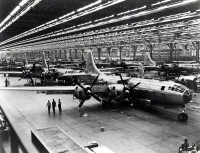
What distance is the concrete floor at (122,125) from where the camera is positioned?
1645 cm

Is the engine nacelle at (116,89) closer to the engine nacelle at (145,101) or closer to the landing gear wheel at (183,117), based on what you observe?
the engine nacelle at (145,101)

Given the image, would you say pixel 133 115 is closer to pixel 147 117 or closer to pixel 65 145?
pixel 147 117

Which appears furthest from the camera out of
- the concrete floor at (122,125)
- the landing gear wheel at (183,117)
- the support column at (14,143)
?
the landing gear wheel at (183,117)

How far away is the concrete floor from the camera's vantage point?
54.0 ft

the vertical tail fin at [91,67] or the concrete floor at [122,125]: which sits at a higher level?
the vertical tail fin at [91,67]

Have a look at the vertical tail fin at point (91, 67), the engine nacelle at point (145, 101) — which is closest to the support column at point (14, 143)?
the engine nacelle at point (145, 101)

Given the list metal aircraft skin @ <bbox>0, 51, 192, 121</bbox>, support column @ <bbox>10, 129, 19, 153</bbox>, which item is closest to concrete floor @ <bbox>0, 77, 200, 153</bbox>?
metal aircraft skin @ <bbox>0, 51, 192, 121</bbox>

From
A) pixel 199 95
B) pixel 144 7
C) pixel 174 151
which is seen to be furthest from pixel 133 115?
pixel 199 95

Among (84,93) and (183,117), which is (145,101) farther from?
(84,93)

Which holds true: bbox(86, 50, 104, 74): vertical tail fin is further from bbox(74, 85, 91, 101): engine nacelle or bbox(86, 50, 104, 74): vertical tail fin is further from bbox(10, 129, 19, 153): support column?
bbox(10, 129, 19, 153): support column

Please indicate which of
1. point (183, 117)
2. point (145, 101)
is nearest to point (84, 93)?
point (145, 101)

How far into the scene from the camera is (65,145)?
5723 millimetres

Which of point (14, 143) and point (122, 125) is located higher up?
point (14, 143)

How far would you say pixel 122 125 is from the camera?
20.8m
